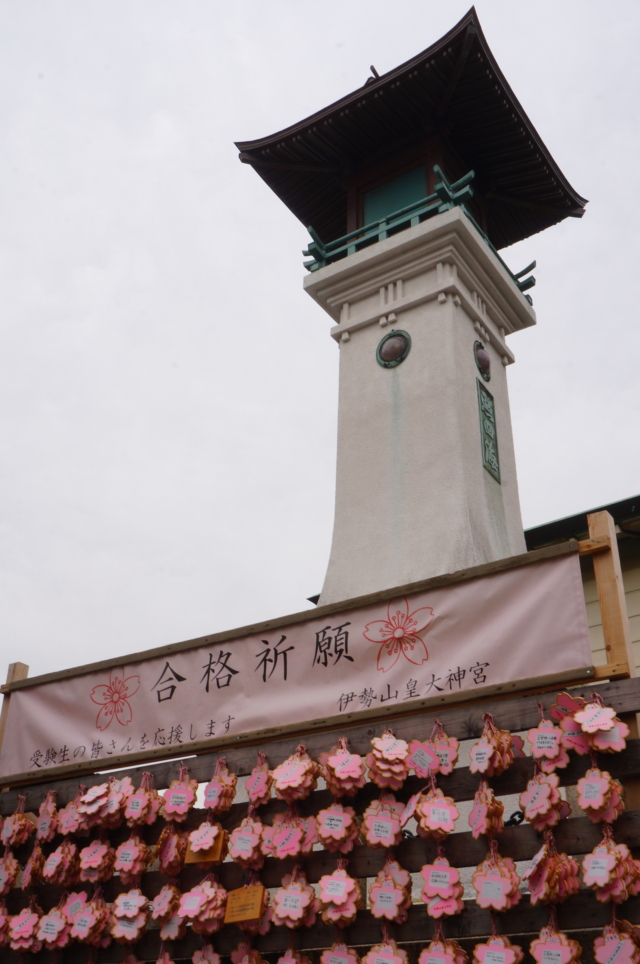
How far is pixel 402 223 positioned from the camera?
11.0m

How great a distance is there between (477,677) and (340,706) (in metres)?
1.03

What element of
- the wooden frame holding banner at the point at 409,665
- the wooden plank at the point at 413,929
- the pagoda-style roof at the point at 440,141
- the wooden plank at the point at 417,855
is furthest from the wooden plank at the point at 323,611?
the pagoda-style roof at the point at 440,141

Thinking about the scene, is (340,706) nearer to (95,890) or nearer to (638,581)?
(95,890)

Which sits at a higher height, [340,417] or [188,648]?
[340,417]

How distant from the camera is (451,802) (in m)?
4.82

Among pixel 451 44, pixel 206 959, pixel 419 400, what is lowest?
pixel 206 959

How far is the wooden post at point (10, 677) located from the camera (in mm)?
7316

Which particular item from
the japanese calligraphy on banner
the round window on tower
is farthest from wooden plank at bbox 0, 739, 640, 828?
the round window on tower

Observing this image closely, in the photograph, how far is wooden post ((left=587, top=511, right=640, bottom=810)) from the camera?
4547 millimetres

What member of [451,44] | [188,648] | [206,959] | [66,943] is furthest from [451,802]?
[451,44]

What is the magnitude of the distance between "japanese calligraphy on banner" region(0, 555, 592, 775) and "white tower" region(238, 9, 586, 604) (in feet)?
8.71

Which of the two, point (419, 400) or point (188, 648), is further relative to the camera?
point (419, 400)

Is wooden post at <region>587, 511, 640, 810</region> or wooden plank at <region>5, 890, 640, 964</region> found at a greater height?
wooden post at <region>587, 511, 640, 810</region>

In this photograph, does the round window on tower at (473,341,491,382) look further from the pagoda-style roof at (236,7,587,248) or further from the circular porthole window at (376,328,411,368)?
the pagoda-style roof at (236,7,587,248)
